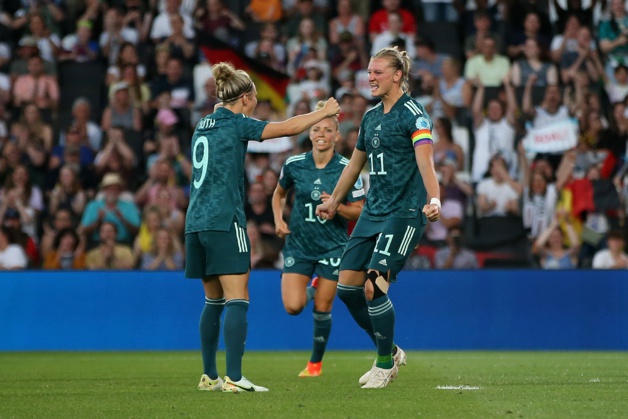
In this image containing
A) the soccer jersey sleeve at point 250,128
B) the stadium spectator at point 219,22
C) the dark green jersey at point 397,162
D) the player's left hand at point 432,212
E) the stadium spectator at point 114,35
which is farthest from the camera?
the stadium spectator at point 114,35

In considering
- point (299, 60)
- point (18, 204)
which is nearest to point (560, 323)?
point (299, 60)

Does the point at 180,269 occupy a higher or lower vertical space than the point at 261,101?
lower

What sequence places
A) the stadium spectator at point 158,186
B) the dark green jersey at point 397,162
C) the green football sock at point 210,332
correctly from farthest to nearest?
1. the stadium spectator at point 158,186
2. the dark green jersey at point 397,162
3. the green football sock at point 210,332

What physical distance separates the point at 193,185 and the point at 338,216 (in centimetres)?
243

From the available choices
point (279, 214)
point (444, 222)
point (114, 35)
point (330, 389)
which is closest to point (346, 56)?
point (444, 222)

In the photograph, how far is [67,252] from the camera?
597 inches

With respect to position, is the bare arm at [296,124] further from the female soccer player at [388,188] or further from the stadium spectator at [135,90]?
the stadium spectator at [135,90]

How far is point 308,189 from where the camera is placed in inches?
401

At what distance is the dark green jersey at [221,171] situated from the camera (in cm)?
777

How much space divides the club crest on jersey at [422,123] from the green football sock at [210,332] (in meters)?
1.75

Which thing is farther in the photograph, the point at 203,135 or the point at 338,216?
the point at 338,216

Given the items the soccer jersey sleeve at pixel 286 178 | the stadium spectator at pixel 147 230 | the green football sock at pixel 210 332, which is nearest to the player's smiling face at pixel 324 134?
the soccer jersey sleeve at pixel 286 178

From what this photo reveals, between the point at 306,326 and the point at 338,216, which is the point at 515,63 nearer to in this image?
the point at 306,326

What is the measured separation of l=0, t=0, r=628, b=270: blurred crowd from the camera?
593 inches
